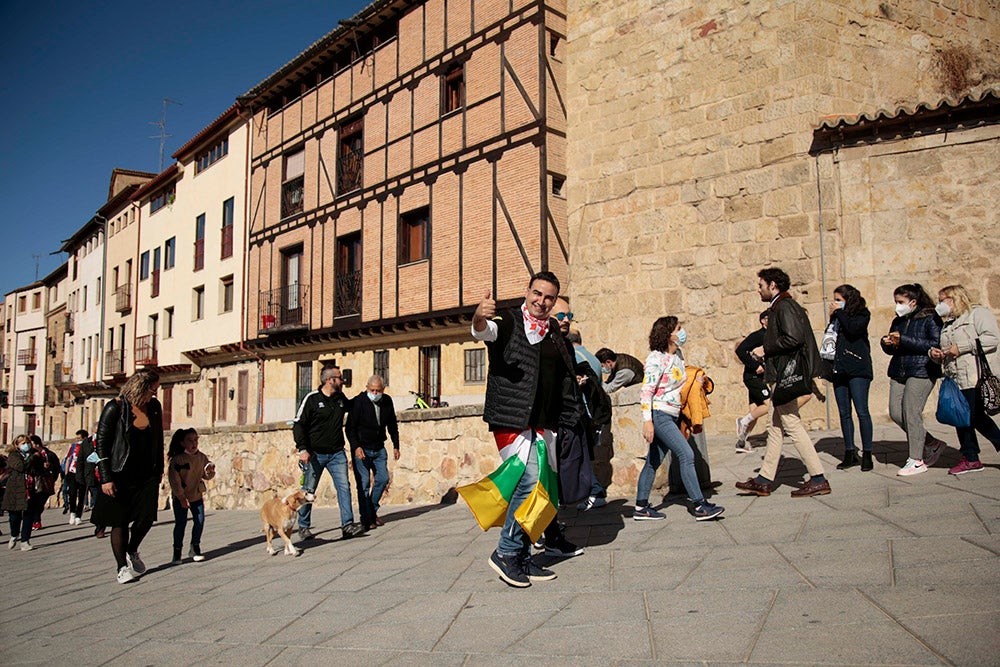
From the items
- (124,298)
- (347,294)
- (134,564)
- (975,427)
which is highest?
(124,298)

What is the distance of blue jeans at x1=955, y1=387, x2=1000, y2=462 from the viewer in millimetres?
6102

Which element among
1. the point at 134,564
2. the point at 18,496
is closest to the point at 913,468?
the point at 134,564

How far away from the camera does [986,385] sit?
239 inches

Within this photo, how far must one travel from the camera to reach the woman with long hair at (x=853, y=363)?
6.88 m

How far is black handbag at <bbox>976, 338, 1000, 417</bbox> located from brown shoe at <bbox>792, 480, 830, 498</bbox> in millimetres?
1510

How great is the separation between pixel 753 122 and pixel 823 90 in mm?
1135

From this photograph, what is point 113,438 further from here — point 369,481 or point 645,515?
point 645,515

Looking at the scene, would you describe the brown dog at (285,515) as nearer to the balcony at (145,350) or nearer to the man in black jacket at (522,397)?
the man in black jacket at (522,397)

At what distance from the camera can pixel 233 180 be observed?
2634cm

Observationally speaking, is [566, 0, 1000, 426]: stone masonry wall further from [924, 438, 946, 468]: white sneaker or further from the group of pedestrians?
the group of pedestrians

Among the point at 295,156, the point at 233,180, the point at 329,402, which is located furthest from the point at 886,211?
the point at 233,180

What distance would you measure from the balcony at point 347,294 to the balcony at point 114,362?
65.6 feet

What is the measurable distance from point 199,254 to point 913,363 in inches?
1078

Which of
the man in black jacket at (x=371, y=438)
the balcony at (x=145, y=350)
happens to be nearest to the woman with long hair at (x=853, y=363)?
the man in black jacket at (x=371, y=438)
